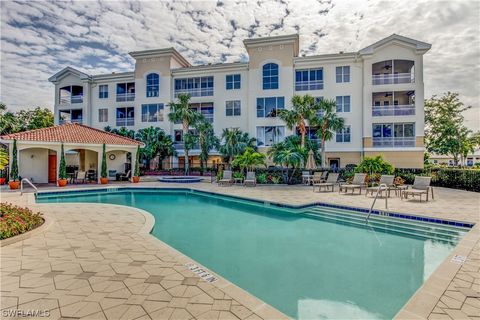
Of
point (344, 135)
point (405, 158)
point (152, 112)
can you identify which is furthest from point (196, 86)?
point (405, 158)

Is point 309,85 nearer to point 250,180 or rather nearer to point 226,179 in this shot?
point 250,180

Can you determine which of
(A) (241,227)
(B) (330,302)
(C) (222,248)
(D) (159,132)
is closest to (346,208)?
(A) (241,227)

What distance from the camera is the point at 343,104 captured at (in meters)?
24.4

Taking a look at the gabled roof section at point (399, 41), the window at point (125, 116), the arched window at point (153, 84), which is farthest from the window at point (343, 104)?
the window at point (125, 116)

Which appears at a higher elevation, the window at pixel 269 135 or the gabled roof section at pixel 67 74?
the gabled roof section at pixel 67 74

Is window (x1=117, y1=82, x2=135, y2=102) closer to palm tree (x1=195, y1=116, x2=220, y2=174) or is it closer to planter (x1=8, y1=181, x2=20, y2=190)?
palm tree (x1=195, y1=116, x2=220, y2=174)

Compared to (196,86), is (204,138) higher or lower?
lower

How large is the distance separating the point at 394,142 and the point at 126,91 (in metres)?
28.6

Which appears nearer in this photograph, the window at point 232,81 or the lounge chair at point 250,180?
the lounge chair at point 250,180

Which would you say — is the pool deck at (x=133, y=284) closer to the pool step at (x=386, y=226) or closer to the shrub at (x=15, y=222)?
the shrub at (x=15, y=222)

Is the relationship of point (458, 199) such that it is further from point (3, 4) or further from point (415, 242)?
point (3, 4)

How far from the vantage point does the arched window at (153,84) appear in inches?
1117

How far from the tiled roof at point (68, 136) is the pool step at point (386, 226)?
15774mm

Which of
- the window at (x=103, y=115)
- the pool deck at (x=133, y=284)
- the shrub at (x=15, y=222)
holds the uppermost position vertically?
the window at (x=103, y=115)
